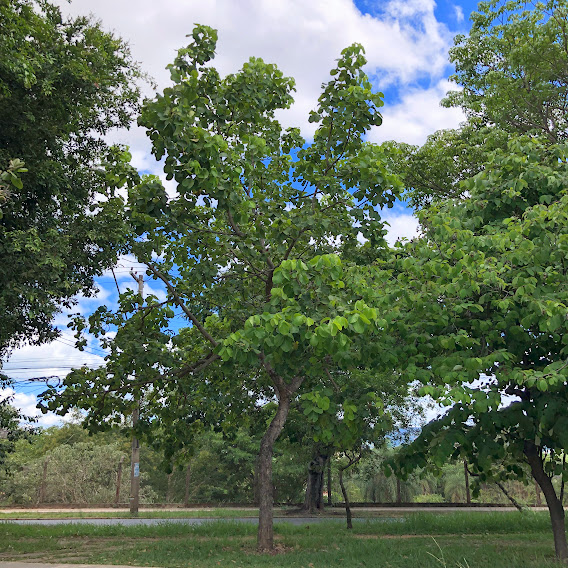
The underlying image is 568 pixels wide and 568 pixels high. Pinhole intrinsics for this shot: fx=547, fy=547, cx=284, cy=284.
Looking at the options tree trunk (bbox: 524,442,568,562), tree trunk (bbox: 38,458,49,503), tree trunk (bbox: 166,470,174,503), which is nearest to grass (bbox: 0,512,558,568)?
tree trunk (bbox: 524,442,568,562)

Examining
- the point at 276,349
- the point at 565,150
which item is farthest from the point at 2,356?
the point at 565,150

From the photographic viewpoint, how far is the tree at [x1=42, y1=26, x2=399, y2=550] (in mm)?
8367

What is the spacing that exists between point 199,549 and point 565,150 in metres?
10.3

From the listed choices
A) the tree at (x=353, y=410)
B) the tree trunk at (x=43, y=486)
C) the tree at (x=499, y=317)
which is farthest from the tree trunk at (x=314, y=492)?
the tree at (x=499, y=317)

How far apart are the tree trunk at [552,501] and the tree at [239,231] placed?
Answer: 3296 mm

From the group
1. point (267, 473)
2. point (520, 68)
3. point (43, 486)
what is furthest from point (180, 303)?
point (43, 486)

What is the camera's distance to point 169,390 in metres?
13.6

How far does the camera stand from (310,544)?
39.6 feet

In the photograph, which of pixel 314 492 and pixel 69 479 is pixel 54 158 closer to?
pixel 314 492

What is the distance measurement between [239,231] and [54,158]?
5216mm

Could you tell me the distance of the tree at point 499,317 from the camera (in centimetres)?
705

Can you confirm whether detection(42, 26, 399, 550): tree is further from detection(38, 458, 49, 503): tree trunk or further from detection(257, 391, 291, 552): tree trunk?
detection(38, 458, 49, 503): tree trunk

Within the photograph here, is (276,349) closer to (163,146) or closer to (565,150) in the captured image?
(163,146)

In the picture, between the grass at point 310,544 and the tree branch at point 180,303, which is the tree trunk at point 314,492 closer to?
the grass at point 310,544
